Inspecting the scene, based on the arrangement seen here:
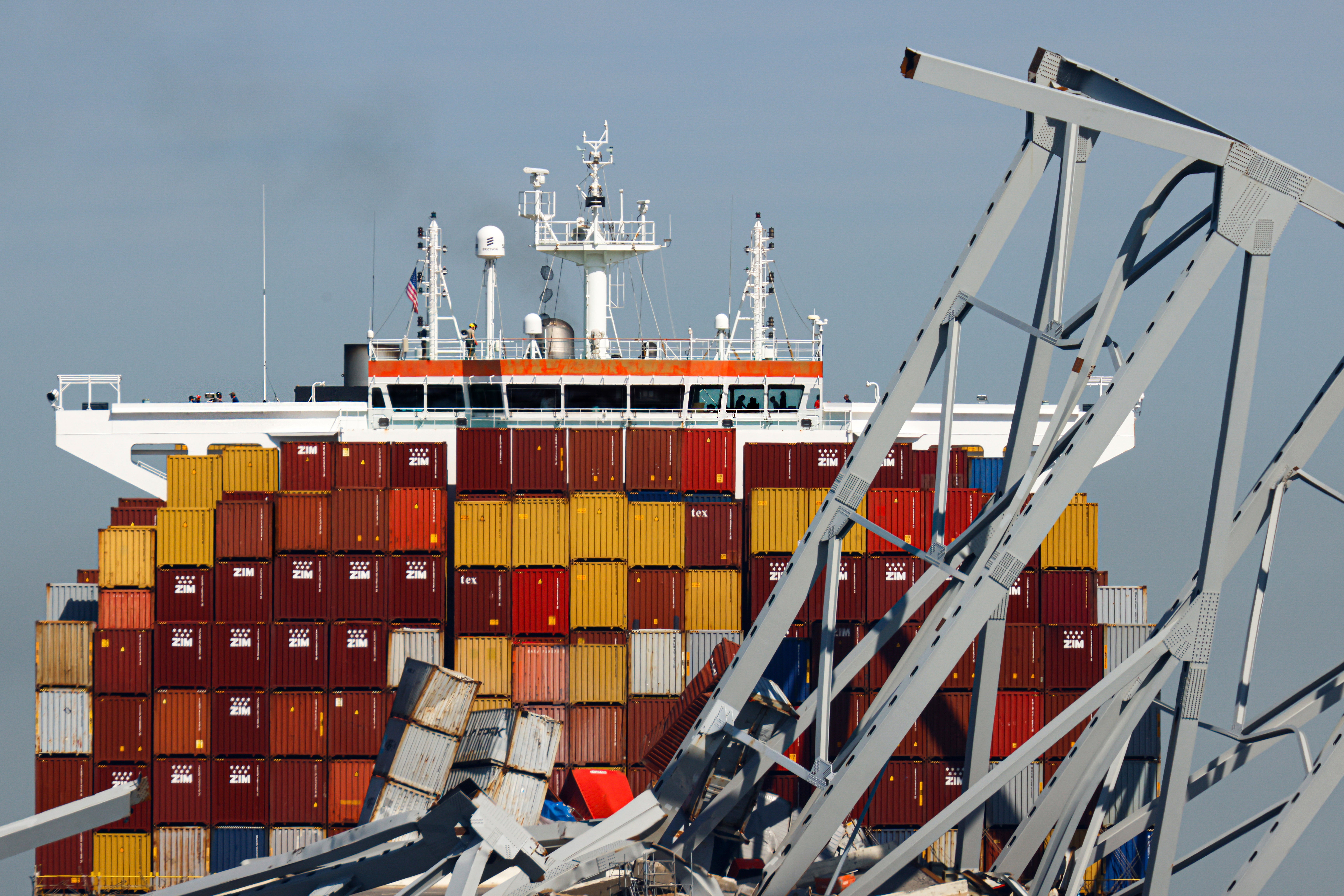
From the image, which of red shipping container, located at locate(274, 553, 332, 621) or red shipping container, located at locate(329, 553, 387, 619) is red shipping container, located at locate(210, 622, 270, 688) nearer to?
red shipping container, located at locate(274, 553, 332, 621)

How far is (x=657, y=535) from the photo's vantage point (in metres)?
28.8

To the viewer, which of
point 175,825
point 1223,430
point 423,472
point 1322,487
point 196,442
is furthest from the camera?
point 196,442

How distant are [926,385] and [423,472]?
47.4 feet

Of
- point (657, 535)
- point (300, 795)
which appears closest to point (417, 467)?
point (657, 535)

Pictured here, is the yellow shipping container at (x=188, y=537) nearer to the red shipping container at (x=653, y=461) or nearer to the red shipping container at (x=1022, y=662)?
the red shipping container at (x=653, y=461)

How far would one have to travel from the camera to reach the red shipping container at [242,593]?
28.6 meters

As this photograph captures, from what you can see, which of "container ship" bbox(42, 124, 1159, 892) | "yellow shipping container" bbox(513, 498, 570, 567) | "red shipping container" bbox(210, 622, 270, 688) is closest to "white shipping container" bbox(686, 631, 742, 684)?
"container ship" bbox(42, 124, 1159, 892)

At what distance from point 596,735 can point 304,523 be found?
7457 mm

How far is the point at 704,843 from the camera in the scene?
2119cm

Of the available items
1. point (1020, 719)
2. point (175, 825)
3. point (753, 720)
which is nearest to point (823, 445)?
point (1020, 719)

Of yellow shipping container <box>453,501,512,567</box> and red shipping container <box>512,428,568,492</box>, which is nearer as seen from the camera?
yellow shipping container <box>453,501,512,567</box>

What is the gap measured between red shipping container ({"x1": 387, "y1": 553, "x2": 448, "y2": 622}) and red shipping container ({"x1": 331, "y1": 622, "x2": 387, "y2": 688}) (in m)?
0.54

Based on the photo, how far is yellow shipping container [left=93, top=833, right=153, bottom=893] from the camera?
91.1 ft

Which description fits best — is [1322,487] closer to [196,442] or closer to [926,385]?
[926,385]
